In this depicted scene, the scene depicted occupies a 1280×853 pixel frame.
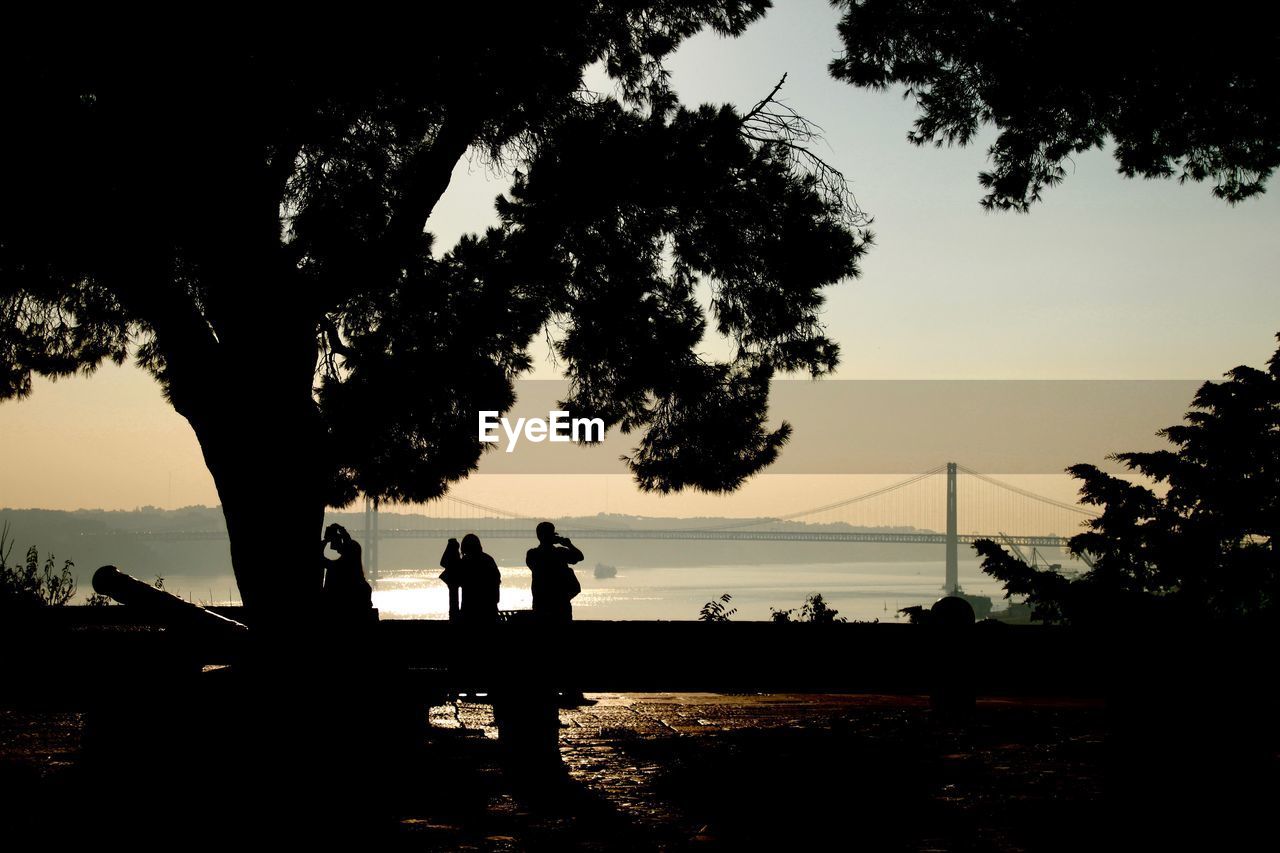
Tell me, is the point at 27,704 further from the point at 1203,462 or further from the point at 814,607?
the point at 1203,462

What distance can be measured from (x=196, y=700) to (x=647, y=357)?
5.65 metres

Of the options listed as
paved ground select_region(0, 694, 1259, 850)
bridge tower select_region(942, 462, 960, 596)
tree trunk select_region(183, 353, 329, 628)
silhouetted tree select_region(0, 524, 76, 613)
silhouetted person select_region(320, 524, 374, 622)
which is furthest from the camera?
bridge tower select_region(942, 462, 960, 596)

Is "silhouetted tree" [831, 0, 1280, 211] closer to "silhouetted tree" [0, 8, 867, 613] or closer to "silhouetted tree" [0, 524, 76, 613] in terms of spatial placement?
"silhouetted tree" [0, 8, 867, 613]

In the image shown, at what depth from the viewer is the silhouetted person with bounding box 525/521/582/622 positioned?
8367 mm

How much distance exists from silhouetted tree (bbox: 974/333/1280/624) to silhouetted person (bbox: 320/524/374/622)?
5.84m

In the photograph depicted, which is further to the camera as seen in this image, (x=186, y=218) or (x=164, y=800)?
(x=186, y=218)

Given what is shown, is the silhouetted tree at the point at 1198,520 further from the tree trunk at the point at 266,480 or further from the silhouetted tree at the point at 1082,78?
the tree trunk at the point at 266,480

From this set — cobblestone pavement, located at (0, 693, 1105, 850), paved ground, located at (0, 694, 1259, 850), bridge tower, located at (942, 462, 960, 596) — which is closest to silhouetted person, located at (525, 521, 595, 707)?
cobblestone pavement, located at (0, 693, 1105, 850)

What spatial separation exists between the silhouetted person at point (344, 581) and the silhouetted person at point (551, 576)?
136 cm

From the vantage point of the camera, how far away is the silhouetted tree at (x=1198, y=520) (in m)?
9.48

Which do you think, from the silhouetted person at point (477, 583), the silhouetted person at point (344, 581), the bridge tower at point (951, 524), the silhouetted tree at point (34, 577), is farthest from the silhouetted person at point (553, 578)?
the bridge tower at point (951, 524)

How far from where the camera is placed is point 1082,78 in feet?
26.5

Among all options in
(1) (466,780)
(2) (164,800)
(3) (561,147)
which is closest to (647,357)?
(3) (561,147)

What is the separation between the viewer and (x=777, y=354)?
35.0 feet
